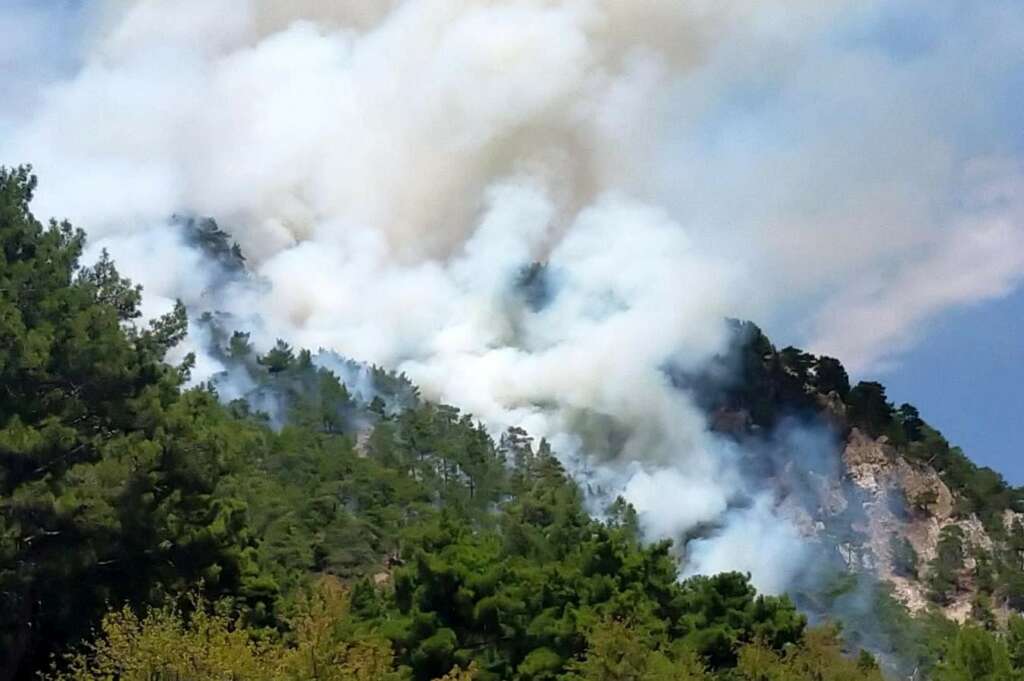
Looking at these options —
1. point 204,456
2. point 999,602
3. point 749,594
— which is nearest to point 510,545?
point 749,594

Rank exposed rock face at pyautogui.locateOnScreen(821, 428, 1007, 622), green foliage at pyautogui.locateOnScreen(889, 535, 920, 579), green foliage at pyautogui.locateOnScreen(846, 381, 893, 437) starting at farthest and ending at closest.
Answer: green foliage at pyautogui.locateOnScreen(846, 381, 893, 437) < exposed rock face at pyautogui.locateOnScreen(821, 428, 1007, 622) < green foliage at pyautogui.locateOnScreen(889, 535, 920, 579)

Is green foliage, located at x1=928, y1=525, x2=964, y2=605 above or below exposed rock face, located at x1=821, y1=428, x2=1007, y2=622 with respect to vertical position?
below

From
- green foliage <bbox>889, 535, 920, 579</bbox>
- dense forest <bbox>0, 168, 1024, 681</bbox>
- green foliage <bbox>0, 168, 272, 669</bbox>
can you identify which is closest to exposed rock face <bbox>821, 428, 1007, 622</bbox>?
green foliage <bbox>889, 535, 920, 579</bbox>

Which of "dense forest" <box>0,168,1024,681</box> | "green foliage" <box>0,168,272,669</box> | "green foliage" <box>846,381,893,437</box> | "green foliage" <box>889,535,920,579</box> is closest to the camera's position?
"dense forest" <box>0,168,1024,681</box>

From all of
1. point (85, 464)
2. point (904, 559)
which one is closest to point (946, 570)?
point (904, 559)

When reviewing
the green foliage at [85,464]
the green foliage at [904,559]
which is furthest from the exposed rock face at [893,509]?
the green foliage at [85,464]

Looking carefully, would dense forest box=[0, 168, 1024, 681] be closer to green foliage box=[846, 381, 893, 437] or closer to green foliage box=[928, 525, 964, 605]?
green foliage box=[928, 525, 964, 605]

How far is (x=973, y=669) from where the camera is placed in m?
43.4

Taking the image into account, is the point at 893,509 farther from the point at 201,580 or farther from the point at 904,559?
the point at 201,580

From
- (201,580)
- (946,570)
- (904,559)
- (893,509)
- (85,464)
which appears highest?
(893,509)

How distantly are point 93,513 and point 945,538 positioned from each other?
100 m

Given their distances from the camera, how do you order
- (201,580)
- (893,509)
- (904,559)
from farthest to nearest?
(893,509) < (904,559) < (201,580)

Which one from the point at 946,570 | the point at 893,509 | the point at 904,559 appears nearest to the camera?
the point at 946,570

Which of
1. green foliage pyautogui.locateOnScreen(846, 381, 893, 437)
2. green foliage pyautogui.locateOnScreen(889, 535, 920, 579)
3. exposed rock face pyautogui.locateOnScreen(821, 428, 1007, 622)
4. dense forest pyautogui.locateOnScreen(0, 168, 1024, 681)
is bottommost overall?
dense forest pyautogui.locateOnScreen(0, 168, 1024, 681)
